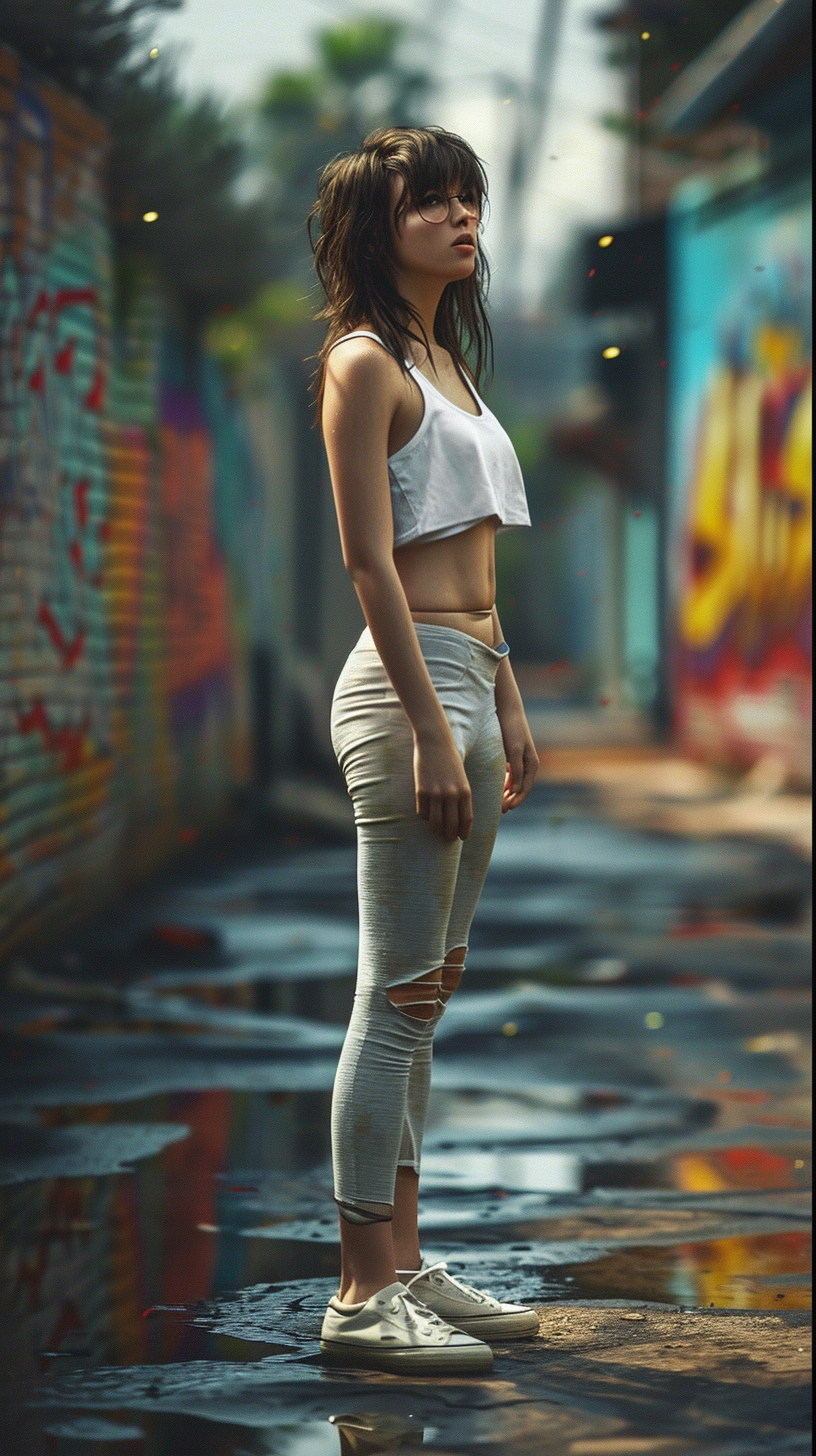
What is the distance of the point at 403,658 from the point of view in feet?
7.66

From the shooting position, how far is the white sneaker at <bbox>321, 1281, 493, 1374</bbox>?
2379 mm

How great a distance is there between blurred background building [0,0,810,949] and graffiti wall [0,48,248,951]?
2 cm

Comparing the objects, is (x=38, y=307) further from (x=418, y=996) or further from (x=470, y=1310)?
(x=470, y=1310)

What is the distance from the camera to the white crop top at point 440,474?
243cm

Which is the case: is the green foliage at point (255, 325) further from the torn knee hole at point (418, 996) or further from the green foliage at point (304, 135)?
the torn knee hole at point (418, 996)

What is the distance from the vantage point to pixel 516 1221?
3.35 metres

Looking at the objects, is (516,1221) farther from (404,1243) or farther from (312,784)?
(312,784)

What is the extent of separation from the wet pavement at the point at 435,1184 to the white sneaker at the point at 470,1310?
6 centimetres

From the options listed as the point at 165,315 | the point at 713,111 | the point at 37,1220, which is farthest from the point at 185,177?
the point at 37,1220

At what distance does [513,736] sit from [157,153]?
5102 millimetres

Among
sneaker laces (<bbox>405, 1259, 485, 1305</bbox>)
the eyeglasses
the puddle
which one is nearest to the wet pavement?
the puddle

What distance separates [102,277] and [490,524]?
4.78m

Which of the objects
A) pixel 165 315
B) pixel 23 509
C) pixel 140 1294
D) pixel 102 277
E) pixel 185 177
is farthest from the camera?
pixel 165 315

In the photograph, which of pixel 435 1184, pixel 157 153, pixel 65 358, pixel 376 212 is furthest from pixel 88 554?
pixel 376 212
